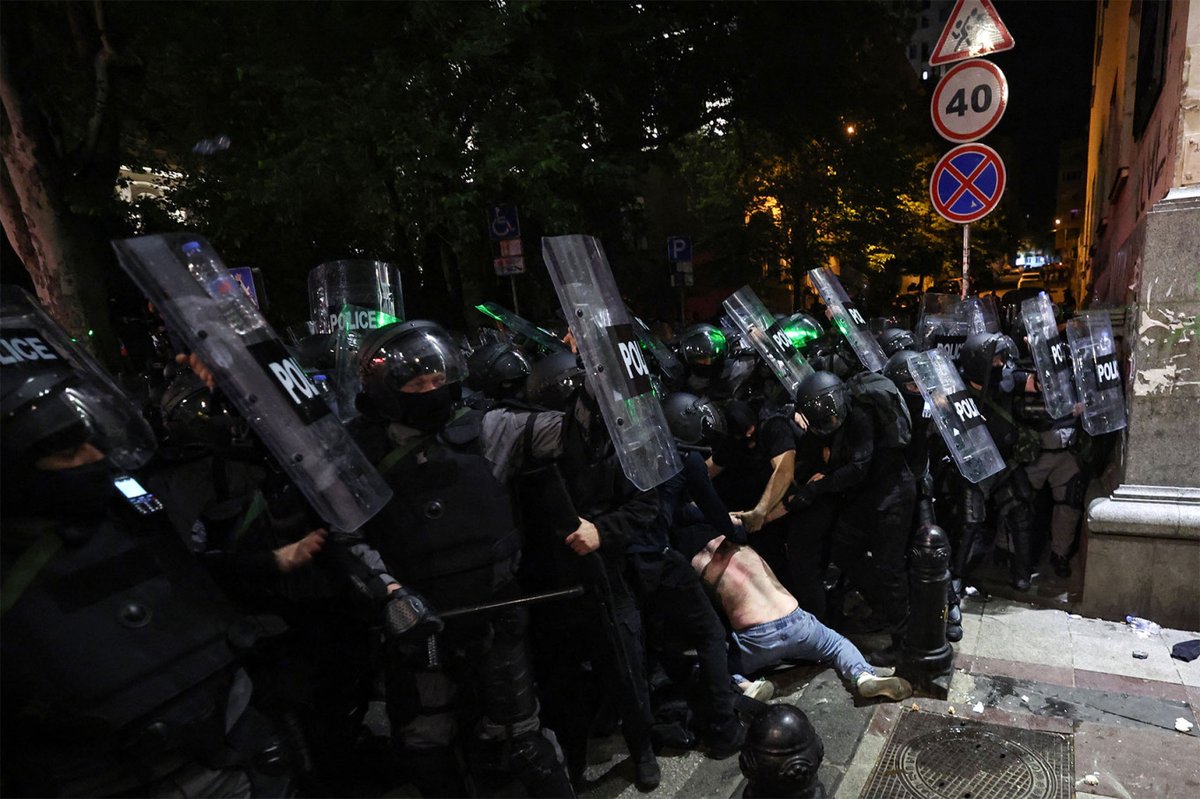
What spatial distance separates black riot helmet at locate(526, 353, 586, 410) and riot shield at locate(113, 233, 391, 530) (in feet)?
4.17

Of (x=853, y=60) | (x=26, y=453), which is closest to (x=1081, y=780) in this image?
(x=26, y=453)

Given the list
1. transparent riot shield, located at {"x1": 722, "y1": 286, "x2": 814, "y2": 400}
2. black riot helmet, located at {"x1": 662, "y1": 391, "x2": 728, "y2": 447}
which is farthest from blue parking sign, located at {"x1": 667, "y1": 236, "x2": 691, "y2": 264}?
black riot helmet, located at {"x1": 662, "y1": 391, "x2": 728, "y2": 447}

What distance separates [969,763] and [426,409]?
3091 mm

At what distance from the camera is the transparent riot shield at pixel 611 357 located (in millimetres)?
2939

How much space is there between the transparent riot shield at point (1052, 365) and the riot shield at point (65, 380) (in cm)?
559

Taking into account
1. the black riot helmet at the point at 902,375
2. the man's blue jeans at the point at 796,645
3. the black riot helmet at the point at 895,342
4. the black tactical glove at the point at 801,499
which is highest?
the black riot helmet at the point at 895,342

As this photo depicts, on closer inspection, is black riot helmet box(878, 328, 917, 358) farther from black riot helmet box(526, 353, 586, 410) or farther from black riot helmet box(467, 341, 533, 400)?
black riot helmet box(526, 353, 586, 410)

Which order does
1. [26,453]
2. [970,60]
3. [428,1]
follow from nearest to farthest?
[26,453] < [970,60] < [428,1]

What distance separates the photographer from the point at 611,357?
9.87 ft

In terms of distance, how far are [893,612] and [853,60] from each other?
47.1ft

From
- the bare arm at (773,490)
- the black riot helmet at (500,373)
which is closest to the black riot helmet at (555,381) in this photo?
the black riot helmet at (500,373)

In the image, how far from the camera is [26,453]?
190cm

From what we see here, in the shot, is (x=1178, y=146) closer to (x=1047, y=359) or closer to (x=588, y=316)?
(x=1047, y=359)

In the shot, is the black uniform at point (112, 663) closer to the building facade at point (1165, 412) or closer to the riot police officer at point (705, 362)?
the riot police officer at point (705, 362)
